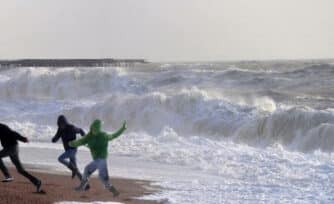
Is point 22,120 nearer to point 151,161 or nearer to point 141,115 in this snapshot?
point 141,115

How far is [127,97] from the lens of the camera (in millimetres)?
33156

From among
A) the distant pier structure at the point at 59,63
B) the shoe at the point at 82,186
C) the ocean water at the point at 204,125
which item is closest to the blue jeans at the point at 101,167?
the shoe at the point at 82,186

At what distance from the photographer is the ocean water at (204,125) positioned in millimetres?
14086

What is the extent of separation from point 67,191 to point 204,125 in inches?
611

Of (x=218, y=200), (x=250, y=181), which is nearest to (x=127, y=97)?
(x=250, y=181)

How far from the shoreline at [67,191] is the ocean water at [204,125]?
0.47 meters

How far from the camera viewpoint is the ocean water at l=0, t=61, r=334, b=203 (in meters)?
14.1

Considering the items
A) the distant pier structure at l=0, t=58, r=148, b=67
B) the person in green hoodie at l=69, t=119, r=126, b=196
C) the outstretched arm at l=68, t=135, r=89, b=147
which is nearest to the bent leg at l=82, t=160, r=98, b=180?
the person in green hoodie at l=69, t=119, r=126, b=196

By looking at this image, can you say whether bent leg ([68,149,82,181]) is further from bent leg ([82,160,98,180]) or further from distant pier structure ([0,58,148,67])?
distant pier structure ([0,58,148,67])

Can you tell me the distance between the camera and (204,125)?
27.2 metres

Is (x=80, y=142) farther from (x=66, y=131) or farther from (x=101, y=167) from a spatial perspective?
(x=66, y=131)

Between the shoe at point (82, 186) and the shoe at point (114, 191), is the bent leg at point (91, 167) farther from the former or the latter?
the shoe at point (114, 191)

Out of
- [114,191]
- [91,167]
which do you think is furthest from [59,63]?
[91,167]

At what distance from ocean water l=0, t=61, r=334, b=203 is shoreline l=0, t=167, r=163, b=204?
471 millimetres
